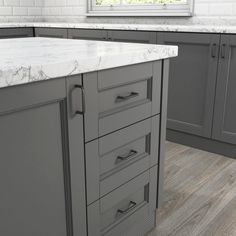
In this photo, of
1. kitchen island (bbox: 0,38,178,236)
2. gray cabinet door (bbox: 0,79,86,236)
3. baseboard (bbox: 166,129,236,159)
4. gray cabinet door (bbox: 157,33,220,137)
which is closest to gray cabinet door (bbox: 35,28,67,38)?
gray cabinet door (bbox: 157,33,220,137)

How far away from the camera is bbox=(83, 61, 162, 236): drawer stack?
3.94ft

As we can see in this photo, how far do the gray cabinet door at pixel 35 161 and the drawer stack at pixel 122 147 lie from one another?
97 millimetres

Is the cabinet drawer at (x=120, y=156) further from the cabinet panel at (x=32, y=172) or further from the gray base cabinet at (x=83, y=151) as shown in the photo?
the cabinet panel at (x=32, y=172)

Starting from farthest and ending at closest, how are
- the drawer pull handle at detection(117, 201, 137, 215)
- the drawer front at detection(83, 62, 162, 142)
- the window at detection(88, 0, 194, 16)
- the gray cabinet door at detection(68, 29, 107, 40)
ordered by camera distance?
1. the window at detection(88, 0, 194, 16)
2. the gray cabinet door at detection(68, 29, 107, 40)
3. the drawer pull handle at detection(117, 201, 137, 215)
4. the drawer front at detection(83, 62, 162, 142)

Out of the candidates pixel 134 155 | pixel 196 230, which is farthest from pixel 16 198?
pixel 196 230

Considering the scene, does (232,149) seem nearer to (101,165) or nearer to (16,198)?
(101,165)

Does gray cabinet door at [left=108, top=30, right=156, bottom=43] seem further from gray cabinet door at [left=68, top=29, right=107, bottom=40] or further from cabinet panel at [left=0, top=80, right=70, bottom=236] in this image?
cabinet panel at [left=0, top=80, right=70, bottom=236]

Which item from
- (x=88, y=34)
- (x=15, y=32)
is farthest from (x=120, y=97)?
(x=15, y=32)

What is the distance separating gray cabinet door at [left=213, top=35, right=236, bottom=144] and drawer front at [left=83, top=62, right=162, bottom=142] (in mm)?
1106

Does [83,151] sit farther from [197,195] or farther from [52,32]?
[52,32]

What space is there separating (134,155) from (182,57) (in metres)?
1.42

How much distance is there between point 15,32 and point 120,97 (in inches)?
109

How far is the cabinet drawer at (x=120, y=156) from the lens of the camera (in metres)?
1.23

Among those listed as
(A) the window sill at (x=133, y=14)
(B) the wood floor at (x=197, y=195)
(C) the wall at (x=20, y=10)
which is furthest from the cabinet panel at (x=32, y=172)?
(C) the wall at (x=20, y=10)
